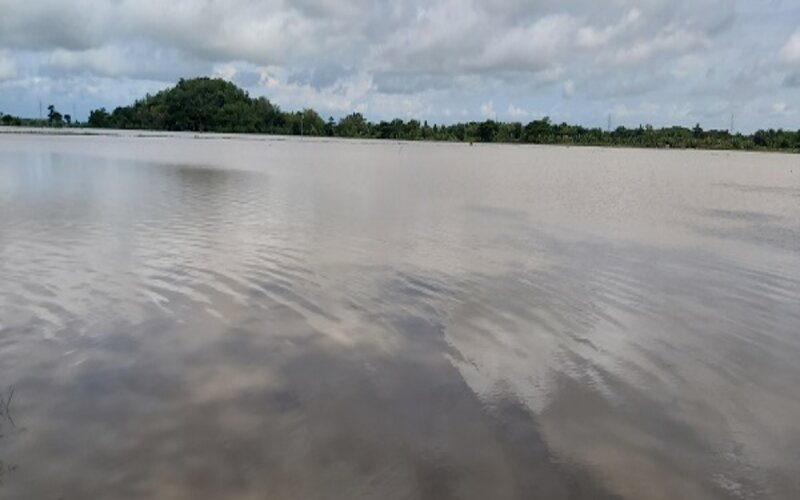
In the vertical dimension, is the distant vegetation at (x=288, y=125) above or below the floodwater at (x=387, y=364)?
above

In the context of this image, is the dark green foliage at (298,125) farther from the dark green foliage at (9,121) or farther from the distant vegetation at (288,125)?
the dark green foliage at (9,121)

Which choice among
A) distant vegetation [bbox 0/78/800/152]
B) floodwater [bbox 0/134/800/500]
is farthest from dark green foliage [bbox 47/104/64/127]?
floodwater [bbox 0/134/800/500]

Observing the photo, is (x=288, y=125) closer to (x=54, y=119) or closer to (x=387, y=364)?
(x=54, y=119)

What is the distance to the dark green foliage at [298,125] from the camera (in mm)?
156375

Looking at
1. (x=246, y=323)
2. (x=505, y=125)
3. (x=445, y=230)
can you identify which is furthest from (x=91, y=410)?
(x=505, y=125)

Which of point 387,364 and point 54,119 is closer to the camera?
point 387,364

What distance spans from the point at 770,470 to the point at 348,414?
12.1ft

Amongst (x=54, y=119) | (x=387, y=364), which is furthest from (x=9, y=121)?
(x=387, y=364)

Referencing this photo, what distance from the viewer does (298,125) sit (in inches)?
7047

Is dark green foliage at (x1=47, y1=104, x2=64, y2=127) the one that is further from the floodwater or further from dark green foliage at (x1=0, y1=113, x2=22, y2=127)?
the floodwater

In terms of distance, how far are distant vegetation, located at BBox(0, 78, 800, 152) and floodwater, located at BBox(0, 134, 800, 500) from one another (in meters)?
148

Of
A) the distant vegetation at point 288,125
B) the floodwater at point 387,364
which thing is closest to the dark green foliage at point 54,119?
the distant vegetation at point 288,125

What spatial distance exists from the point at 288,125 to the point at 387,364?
179585 millimetres

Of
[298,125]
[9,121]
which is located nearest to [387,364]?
[298,125]
